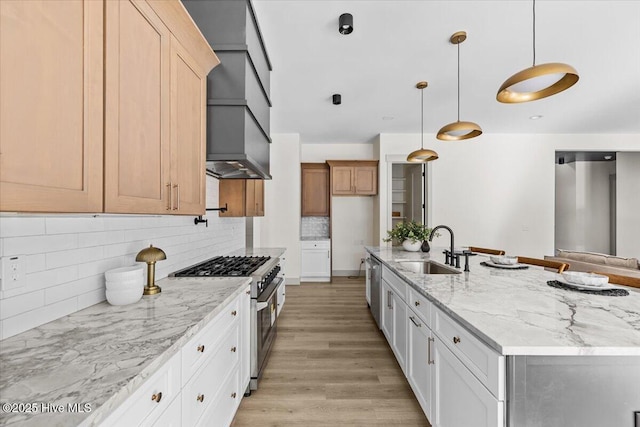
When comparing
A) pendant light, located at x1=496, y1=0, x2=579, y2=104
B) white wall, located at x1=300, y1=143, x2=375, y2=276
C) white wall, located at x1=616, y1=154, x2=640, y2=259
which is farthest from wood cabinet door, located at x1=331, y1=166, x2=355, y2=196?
white wall, located at x1=616, y1=154, x2=640, y2=259

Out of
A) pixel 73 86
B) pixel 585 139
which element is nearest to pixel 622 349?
pixel 73 86

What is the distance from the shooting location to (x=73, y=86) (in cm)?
83

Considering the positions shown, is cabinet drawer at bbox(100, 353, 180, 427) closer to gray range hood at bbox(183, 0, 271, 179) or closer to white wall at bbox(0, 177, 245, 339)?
white wall at bbox(0, 177, 245, 339)

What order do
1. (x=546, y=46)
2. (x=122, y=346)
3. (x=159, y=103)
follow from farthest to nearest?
(x=546, y=46) < (x=159, y=103) < (x=122, y=346)

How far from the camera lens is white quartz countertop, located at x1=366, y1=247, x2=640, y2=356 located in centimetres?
98

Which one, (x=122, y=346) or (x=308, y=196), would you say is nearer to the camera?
(x=122, y=346)

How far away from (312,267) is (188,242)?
3.52 metres

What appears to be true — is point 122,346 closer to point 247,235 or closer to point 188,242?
point 188,242

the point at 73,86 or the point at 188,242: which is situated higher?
the point at 73,86

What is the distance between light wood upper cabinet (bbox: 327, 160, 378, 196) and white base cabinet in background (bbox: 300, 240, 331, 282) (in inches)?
44.9

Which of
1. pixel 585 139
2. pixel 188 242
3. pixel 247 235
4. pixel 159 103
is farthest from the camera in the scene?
pixel 585 139

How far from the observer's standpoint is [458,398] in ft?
4.31

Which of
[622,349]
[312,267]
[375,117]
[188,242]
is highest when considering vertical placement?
[375,117]

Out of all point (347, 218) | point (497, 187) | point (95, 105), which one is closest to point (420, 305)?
point (95, 105)
